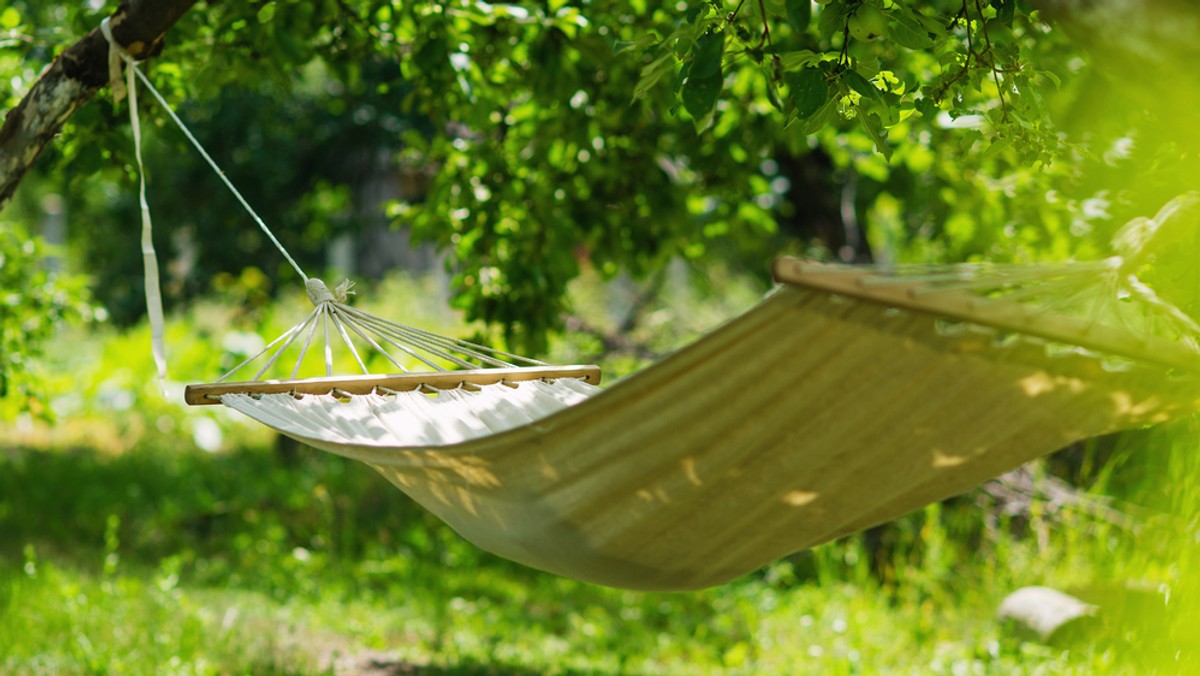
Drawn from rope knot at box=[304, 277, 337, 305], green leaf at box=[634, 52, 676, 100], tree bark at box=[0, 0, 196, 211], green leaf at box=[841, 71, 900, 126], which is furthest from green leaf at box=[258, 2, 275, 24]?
green leaf at box=[841, 71, 900, 126]

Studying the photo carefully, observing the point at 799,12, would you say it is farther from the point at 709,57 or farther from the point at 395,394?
the point at 395,394

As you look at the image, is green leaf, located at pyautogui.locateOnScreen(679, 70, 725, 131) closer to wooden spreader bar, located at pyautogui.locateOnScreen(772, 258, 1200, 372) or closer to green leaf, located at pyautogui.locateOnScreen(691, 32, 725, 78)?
green leaf, located at pyautogui.locateOnScreen(691, 32, 725, 78)

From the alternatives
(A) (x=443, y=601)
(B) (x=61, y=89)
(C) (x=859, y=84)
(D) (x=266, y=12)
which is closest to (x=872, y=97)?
(C) (x=859, y=84)

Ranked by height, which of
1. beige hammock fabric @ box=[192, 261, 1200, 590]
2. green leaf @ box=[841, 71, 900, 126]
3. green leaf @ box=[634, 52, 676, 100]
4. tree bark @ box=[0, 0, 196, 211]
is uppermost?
tree bark @ box=[0, 0, 196, 211]

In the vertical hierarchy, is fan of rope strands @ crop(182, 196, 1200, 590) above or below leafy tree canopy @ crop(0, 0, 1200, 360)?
below

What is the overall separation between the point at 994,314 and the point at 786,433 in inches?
11.2

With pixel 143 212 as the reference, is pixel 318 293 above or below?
below

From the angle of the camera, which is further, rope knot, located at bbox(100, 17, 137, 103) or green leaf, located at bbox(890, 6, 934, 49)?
rope knot, located at bbox(100, 17, 137, 103)

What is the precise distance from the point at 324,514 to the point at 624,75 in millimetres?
2268

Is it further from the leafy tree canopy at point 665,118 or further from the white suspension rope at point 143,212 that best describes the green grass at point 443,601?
the white suspension rope at point 143,212

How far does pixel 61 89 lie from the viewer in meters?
1.98

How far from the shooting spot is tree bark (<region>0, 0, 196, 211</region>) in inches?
76.5

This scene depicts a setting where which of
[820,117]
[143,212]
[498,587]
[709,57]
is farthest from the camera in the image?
[498,587]

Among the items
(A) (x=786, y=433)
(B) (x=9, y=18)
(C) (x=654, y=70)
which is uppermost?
(B) (x=9, y=18)
